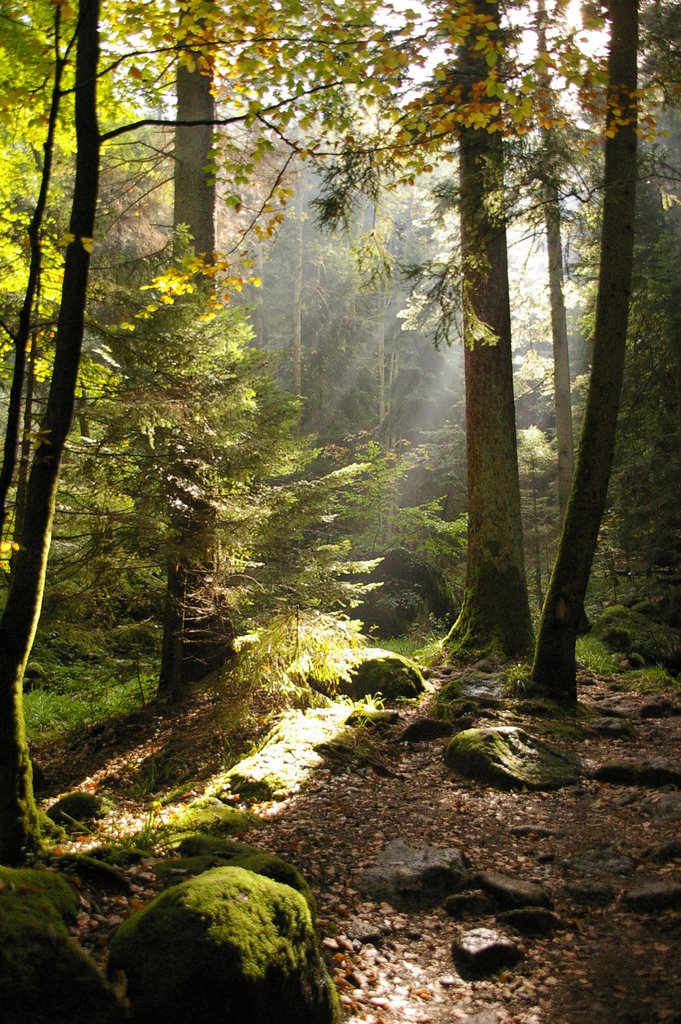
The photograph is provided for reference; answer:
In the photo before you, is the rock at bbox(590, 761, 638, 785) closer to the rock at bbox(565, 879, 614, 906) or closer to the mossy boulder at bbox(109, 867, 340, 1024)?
the rock at bbox(565, 879, 614, 906)

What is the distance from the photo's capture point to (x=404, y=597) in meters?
15.2

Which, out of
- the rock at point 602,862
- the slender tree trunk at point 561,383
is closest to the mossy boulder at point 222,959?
the rock at point 602,862

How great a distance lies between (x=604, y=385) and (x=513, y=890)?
5377mm

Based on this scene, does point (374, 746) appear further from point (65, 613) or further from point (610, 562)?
point (610, 562)

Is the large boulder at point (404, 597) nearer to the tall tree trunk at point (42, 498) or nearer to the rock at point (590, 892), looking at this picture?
the rock at point (590, 892)

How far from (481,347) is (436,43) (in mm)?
4143

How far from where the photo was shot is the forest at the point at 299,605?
10.5 feet

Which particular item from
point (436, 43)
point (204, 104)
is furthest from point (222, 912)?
point (436, 43)

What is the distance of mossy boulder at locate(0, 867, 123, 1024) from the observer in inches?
86.1

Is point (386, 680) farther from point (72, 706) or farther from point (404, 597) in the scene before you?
point (404, 597)

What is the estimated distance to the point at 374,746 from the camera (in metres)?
6.65

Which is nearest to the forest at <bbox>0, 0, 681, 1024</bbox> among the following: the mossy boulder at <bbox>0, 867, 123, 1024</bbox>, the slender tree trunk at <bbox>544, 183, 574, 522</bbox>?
the mossy boulder at <bbox>0, 867, 123, 1024</bbox>

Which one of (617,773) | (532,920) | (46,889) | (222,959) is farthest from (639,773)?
(46,889)

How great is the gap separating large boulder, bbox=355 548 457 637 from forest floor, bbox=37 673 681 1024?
7084 millimetres
